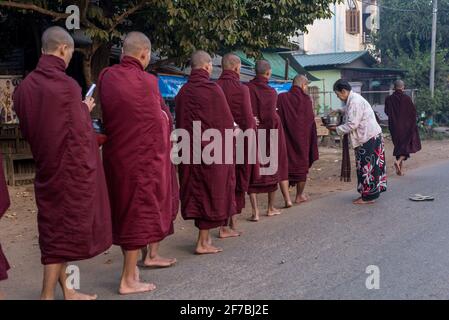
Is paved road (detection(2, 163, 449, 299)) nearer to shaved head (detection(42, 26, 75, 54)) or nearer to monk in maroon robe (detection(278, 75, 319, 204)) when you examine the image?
monk in maroon robe (detection(278, 75, 319, 204))

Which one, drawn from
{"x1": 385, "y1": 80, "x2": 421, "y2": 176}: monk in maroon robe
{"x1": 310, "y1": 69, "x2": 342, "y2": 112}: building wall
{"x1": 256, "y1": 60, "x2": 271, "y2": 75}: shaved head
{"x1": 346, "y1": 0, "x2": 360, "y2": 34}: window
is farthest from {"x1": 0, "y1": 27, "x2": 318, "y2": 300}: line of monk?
{"x1": 346, "y1": 0, "x2": 360, "y2": 34}: window

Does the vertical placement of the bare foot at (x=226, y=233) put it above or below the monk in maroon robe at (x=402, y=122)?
below

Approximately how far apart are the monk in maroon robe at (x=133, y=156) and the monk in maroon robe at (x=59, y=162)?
340 mm

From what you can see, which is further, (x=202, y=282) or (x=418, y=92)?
(x=418, y=92)

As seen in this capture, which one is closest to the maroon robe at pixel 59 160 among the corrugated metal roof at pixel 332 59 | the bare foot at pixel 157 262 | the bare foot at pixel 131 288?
the bare foot at pixel 131 288

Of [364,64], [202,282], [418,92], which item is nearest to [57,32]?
[202,282]

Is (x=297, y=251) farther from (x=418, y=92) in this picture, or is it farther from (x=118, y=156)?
(x=418, y=92)

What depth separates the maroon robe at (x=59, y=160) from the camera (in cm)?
361

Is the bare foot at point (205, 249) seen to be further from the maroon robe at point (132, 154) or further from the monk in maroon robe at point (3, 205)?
the monk in maroon robe at point (3, 205)

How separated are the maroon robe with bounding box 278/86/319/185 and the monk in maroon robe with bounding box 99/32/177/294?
11.8 feet

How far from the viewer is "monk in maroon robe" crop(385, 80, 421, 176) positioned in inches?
403

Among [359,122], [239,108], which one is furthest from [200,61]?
[359,122]

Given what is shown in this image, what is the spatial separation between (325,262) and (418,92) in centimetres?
1729

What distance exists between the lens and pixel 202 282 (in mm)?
4367
